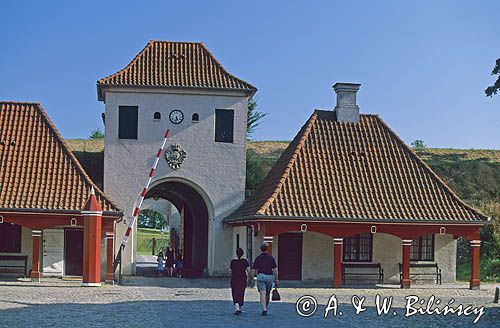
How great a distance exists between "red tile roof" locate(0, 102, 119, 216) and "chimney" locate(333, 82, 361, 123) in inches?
380

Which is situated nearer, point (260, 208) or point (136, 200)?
point (260, 208)

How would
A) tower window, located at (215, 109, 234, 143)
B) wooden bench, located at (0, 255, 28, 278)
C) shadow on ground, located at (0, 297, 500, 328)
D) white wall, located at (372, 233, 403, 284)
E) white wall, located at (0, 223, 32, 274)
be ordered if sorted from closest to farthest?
shadow on ground, located at (0, 297, 500, 328) → wooden bench, located at (0, 255, 28, 278) → white wall, located at (0, 223, 32, 274) → white wall, located at (372, 233, 403, 284) → tower window, located at (215, 109, 234, 143)

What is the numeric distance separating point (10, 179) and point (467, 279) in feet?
60.5

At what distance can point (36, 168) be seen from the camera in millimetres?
31531

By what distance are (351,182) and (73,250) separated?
34.2ft

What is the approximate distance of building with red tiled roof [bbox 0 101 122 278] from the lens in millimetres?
29594

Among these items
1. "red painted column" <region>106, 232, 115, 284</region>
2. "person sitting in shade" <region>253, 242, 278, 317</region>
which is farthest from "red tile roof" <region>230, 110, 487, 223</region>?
"person sitting in shade" <region>253, 242, 278, 317</region>

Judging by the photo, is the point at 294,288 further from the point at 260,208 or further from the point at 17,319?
the point at 17,319

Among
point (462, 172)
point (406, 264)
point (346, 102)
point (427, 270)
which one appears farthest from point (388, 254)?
point (462, 172)

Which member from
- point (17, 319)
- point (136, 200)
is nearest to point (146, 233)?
point (136, 200)

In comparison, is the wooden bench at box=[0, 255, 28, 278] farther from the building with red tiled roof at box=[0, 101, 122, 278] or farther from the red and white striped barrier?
the red and white striped barrier

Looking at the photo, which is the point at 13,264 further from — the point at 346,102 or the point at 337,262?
the point at 346,102

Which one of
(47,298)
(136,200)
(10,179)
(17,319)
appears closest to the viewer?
(17,319)

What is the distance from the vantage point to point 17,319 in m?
17.5
